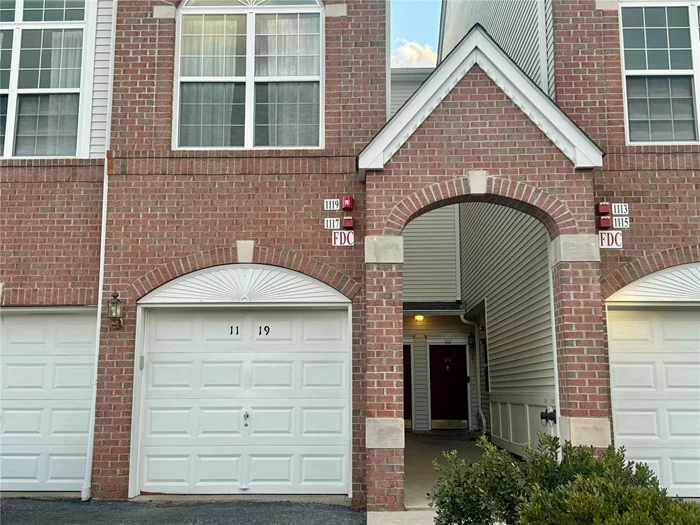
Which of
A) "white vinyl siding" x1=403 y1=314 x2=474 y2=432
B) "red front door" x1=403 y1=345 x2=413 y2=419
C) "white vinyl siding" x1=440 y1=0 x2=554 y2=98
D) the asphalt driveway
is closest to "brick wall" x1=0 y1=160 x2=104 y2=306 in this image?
the asphalt driveway

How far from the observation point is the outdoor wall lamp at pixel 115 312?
26.0 ft

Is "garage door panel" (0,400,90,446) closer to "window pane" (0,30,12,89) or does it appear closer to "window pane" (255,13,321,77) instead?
"window pane" (0,30,12,89)

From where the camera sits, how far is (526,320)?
9.75m

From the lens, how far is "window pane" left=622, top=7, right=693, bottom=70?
8594 mm

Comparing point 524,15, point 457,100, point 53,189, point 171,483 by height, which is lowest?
point 171,483

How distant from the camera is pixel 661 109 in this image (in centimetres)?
852

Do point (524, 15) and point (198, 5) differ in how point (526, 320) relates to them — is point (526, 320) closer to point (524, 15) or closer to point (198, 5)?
point (524, 15)

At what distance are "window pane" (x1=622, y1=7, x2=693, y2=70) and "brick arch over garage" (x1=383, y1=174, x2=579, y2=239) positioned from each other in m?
2.43

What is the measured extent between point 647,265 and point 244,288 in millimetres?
4802

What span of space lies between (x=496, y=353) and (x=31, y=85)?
28.4 ft

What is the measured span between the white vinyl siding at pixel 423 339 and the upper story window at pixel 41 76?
948 centimetres

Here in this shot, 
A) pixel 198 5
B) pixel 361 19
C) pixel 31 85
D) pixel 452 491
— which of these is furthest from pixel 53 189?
pixel 452 491

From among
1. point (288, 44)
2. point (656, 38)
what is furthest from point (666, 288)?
point (288, 44)

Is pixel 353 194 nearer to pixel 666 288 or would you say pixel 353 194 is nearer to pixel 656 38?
→ pixel 666 288
